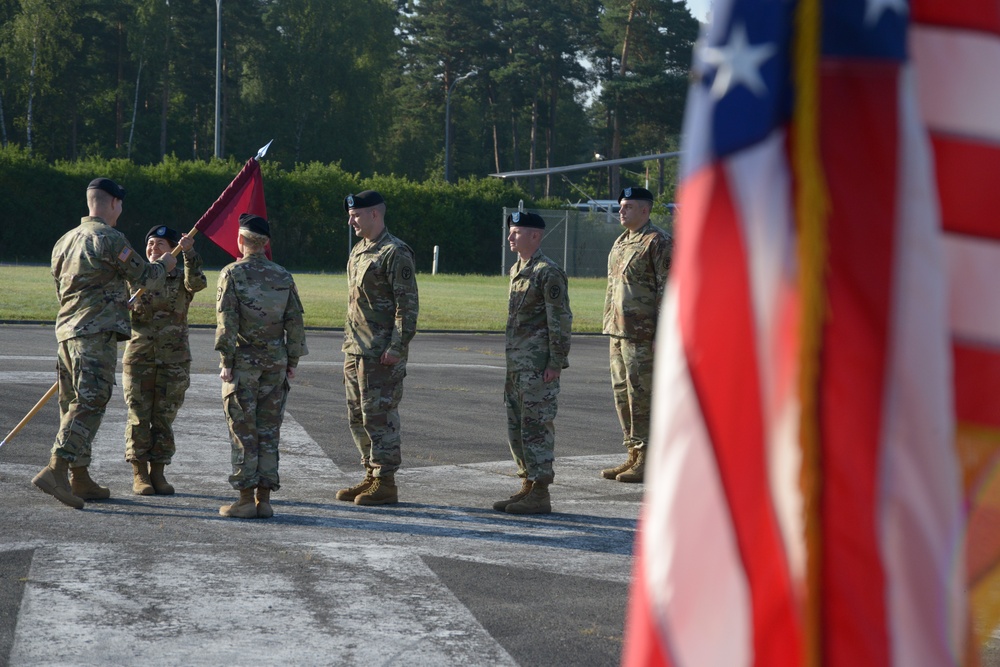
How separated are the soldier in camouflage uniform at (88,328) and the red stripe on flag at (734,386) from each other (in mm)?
7000

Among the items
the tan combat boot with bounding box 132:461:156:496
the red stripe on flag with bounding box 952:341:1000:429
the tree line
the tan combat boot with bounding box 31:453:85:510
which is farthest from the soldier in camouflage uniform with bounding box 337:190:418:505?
the tree line

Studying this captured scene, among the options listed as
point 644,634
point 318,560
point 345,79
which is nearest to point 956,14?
point 644,634

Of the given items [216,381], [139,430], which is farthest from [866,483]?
[216,381]

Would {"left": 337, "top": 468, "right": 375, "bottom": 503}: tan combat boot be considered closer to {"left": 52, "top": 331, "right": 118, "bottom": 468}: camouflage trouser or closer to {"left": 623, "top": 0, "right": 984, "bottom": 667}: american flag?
{"left": 52, "top": 331, "right": 118, "bottom": 468}: camouflage trouser

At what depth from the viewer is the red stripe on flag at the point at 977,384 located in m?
1.89

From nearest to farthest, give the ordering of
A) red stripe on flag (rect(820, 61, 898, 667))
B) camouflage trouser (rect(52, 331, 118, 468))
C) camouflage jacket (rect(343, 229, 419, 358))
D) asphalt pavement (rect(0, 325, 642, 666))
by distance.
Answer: red stripe on flag (rect(820, 61, 898, 667)) → asphalt pavement (rect(0, 325, 642, 666)) → camouflage trouser (rect(52, 331, 118, 468)) → camouflage jacket (rect(343, 229, 419, 358))

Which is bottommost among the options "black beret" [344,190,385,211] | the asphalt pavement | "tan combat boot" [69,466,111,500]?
the asphalt pavement

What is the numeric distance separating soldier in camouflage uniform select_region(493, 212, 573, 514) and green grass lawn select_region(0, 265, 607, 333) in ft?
45.1

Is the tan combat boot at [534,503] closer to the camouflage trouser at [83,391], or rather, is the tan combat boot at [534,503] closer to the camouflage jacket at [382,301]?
the camouflage jacket at [382,301]

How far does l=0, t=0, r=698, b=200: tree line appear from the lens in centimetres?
6856

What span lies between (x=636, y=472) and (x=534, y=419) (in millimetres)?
1497

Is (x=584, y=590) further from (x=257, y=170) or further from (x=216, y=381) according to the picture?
(x=216, y=381)

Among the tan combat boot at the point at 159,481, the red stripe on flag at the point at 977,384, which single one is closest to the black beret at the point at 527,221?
the tan combat boot at the point at 159,481

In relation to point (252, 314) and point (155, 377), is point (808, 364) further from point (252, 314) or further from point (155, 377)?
point (155, 377)
